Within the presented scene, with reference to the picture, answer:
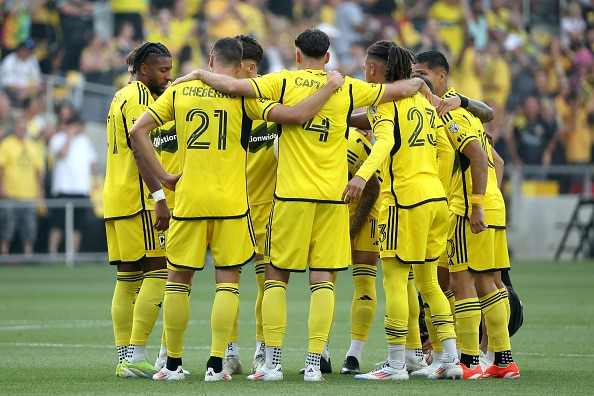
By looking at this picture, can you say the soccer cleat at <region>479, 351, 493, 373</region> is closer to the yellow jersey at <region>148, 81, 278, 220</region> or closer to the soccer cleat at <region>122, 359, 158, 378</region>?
the yellow jersey at <region>148, 81, 278, 220</region>

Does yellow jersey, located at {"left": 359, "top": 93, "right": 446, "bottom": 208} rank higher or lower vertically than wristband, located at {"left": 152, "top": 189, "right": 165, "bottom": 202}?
higher

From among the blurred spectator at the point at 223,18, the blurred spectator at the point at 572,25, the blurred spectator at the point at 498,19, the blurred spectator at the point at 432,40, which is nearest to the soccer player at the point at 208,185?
the blurred spectator at the point at 223,18

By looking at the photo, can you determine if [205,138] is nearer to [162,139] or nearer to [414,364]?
[162,139]

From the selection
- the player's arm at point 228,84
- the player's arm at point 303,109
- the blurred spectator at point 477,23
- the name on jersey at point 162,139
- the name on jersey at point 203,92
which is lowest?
the name on jersey at point 162,139

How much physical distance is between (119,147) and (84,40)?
17.0 metres

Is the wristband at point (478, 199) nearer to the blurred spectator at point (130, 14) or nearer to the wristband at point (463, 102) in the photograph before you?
the wristband at point (463, 102)

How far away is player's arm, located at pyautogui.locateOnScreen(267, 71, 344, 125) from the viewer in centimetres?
816

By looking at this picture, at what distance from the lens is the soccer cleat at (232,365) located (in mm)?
9047

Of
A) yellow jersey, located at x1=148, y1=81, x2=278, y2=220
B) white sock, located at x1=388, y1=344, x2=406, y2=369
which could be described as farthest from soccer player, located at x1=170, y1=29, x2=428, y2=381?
white sock, located at x1=388, y1=344, x2=406, y2=369

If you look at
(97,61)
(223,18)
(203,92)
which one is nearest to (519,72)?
(223,18)

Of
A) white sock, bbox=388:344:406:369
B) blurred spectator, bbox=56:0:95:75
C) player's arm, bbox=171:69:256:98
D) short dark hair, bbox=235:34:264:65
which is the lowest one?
white sock, bbox=388:344:406:369

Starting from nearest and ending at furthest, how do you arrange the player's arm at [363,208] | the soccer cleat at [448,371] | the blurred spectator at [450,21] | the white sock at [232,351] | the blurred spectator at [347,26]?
the soccer cleat at [448,371] < the white sock at [232,351] < the player's arm at [363,208] < the blurred spectator at [347,26] < the blurred spectator at [450,21]

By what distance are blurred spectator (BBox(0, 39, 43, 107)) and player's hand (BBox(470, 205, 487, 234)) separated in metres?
17.1

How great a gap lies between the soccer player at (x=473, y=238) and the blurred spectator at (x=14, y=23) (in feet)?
56.8
